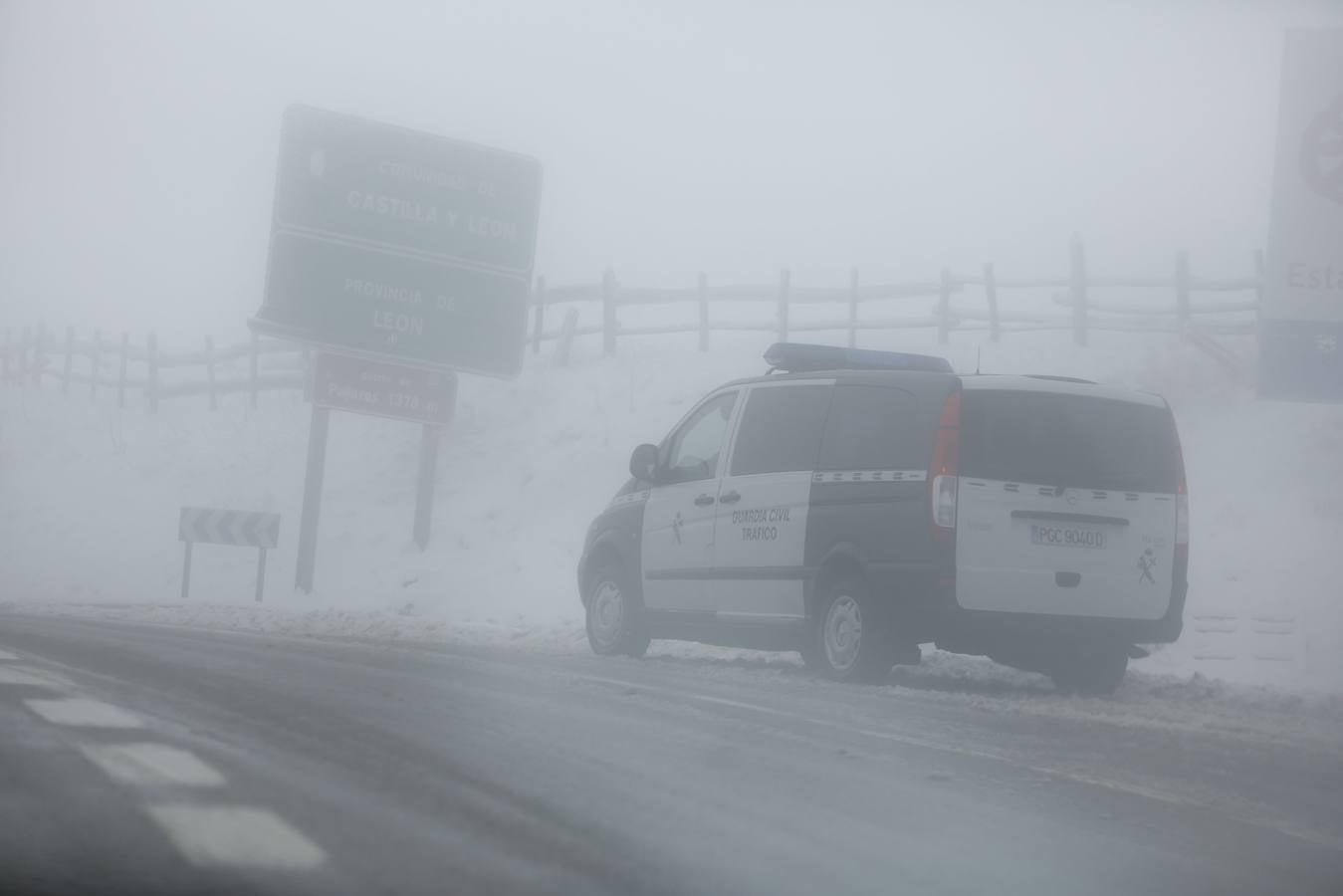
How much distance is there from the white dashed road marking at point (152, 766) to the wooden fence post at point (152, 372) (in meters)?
35.3

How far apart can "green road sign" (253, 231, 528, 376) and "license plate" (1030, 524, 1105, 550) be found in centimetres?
1298

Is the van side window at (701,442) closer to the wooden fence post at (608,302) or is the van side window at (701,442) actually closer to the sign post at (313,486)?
the sign post at (313,486)

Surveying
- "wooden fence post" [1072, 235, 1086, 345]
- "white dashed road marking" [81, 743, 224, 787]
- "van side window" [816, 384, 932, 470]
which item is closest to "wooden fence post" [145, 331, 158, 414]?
"wooden fence post" [1072, 235, 1086, 345]

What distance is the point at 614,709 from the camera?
7.88 metres

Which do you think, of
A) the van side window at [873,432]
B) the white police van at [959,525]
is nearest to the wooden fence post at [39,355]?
the white police van at [959,525]

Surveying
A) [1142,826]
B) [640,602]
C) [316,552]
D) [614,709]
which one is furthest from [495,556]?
[1142,826]

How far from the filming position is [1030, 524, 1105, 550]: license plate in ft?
32.5

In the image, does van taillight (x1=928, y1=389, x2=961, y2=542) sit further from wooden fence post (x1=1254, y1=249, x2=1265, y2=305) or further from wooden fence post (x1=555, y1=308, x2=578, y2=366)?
wooden fence post (x1=555, y1=308, x2=578, y2=366)

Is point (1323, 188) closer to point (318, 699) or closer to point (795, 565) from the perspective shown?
point (795, 565)

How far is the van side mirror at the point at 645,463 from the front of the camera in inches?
484

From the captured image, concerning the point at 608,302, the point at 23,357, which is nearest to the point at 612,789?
the point at 608,302

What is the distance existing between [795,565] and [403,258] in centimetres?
1244

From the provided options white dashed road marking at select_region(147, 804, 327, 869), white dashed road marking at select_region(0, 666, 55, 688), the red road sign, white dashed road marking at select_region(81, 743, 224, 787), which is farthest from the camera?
the red road sign

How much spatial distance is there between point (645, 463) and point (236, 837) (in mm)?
8132
